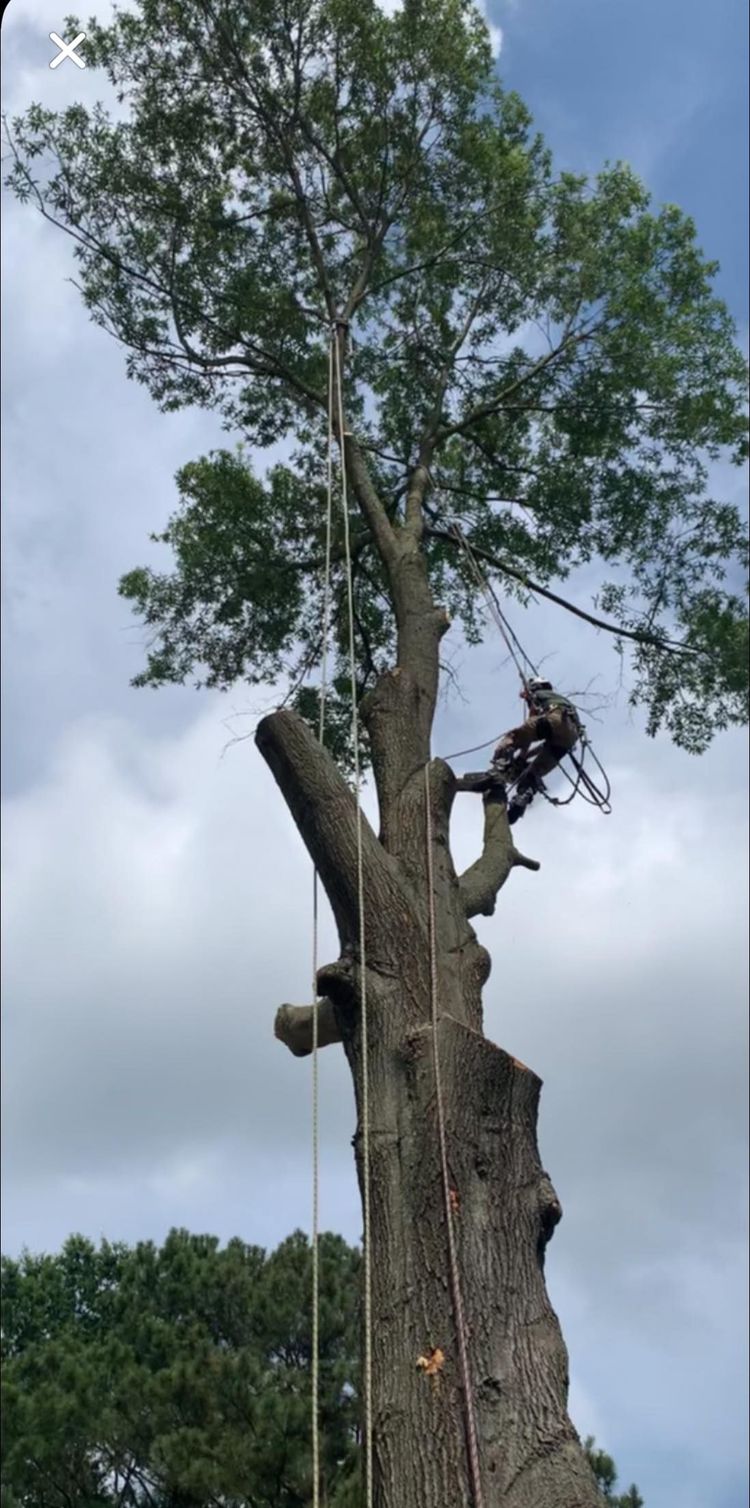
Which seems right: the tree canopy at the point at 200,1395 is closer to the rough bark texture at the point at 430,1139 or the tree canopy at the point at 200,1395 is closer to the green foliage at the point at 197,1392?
the green foliage at the point at 197,1392

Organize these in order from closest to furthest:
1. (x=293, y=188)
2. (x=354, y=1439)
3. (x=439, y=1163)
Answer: (x=439, y=1163) → (x=293, y=188) → (x=354, y=1439)

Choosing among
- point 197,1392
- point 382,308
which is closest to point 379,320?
point 382,308

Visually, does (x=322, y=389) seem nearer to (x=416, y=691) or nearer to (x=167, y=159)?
(x=167, y=159)

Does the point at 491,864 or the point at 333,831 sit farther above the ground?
the point at 491,864

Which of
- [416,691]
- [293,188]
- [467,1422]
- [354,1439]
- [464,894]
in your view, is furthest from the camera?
[354,1439]

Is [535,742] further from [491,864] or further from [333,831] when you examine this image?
[333,831]

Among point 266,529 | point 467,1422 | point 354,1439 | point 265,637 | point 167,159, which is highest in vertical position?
point 167,159

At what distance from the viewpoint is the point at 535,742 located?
688cm

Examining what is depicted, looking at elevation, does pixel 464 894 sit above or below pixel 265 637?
below

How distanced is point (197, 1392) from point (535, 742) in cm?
683

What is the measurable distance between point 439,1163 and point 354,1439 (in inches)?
316

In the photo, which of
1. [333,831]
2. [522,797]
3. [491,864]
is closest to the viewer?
[333,831]

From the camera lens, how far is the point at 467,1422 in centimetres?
394

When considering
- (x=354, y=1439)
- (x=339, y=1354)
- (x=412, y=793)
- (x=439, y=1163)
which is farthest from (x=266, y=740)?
(x=339, y=1354)
